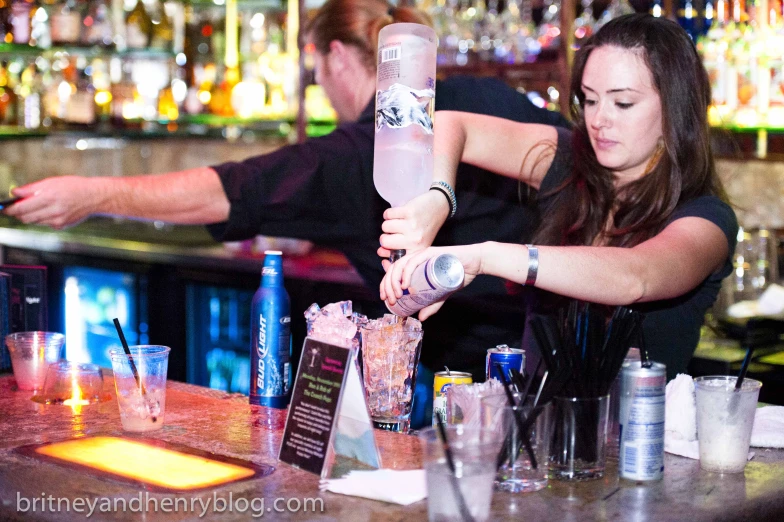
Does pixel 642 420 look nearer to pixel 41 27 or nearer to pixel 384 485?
pixel 384 485

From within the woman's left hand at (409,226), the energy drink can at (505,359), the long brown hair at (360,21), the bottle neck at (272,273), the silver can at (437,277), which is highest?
the long brown hair at (360,21)

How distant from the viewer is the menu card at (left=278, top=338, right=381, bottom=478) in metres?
1.40

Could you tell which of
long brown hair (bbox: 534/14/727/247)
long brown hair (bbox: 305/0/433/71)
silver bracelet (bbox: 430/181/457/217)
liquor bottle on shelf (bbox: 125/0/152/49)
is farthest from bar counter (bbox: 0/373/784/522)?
liquor bottle on shelf (bbox: 125/0/152/49)

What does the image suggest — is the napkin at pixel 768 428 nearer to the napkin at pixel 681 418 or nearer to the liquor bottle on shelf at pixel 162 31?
the napkin at pixel 681 418

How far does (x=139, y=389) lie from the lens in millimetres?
1648

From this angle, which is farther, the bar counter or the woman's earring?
the woman's earring

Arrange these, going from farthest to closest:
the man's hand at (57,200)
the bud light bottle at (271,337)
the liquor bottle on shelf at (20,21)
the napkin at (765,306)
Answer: the liquor bottle on shelf at (20,21) < the napkin at (765,306) < the man's hand at (57,200) < the bud light bottle at (271,337)

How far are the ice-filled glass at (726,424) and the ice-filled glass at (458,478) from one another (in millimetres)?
445

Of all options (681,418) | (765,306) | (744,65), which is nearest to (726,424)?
(681,418)

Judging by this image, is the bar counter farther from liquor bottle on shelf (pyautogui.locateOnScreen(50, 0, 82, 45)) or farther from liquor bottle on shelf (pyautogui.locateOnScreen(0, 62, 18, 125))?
liquor bottle on shelf (pyautogui.locateOnScreen(0, 62, 18, 125))

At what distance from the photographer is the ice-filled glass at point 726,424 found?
1471 mm

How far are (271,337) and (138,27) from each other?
12.3ft

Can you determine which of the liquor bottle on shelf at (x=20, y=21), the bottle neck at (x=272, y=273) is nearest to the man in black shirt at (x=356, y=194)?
the bottle neck at (x=272, y=273)

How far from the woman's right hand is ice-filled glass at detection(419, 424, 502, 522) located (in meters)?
0.38
